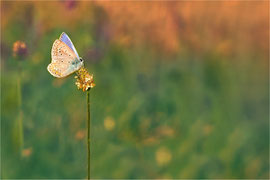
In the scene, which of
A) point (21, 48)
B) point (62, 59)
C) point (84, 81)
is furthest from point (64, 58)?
point (21, 48)

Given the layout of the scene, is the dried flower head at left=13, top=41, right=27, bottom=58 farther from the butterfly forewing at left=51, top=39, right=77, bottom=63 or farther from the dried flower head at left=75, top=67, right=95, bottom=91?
Result: the dried flower head at left=75, top=67, right=95, bottom=91

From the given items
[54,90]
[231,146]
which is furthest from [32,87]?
[231,146]

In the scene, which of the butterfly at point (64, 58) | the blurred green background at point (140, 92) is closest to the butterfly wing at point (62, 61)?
the butterfly at point (64, 58)

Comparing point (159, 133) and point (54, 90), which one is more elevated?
point (54, 90)

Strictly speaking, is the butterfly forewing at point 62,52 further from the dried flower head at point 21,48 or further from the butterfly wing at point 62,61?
the dried flower head at point 21,48

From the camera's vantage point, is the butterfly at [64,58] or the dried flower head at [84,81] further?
the butterfly at [64,58]

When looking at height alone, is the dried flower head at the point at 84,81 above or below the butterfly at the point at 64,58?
below

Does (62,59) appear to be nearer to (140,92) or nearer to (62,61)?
(62,61)

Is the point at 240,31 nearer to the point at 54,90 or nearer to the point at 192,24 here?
the point at 192,24
